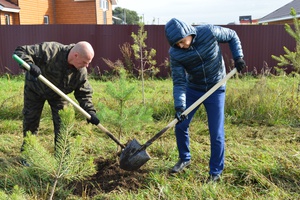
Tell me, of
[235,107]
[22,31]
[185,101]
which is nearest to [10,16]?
[22,31]

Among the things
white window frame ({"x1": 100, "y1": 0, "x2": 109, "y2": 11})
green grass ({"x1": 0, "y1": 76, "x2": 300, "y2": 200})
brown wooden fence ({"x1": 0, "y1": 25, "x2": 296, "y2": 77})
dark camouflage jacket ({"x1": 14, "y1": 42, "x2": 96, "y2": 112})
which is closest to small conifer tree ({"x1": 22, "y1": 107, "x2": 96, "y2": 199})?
green grass ({"x1": 0, "y1": 76, "x2": 300, "y2": 200})

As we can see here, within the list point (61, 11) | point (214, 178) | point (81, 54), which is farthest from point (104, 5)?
point (214, 178)

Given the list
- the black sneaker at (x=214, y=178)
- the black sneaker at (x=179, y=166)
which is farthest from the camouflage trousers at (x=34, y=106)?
the black sneaker at (x=214, y=178)

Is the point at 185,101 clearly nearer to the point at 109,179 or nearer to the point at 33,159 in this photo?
the point at 109,179

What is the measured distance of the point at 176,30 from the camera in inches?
101

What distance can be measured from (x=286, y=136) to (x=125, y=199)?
2.74 meters

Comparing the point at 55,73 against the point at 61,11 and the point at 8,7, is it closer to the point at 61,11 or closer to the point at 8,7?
the point at 8,7

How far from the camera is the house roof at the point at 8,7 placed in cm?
1427

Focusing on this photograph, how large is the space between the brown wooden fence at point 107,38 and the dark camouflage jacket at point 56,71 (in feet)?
24.3

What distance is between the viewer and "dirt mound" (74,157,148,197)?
114 inches

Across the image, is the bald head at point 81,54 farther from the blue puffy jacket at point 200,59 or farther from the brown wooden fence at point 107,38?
the brown wooden fence at point 107,38

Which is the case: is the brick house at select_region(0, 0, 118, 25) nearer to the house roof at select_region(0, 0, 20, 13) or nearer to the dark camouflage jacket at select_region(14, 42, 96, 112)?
the house roof at select_region(0, 0, 20, 13)

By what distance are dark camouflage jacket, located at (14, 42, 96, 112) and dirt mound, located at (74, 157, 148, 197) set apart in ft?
2.23

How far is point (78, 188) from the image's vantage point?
294cm
